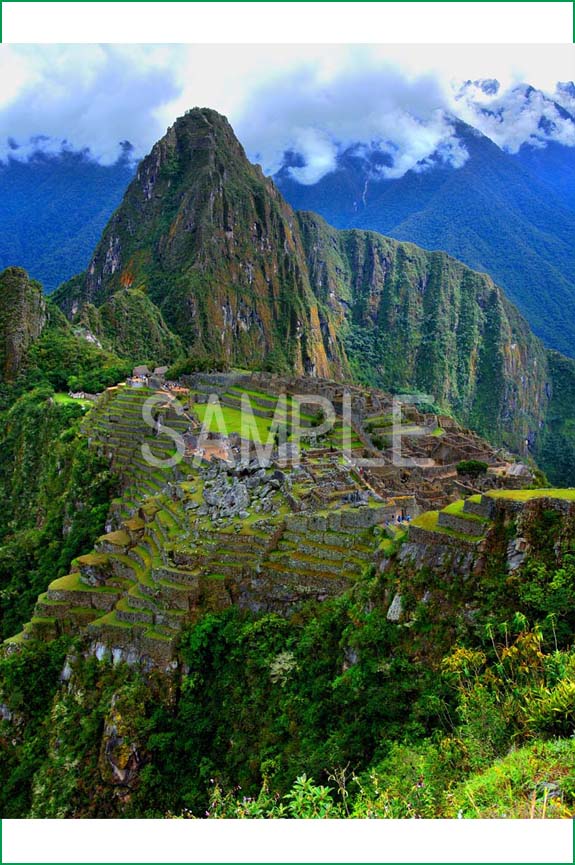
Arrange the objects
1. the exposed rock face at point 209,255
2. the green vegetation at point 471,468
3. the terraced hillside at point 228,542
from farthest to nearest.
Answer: the exposed rock face at point 209,255
the green vegetation at point 471,468
the terraced hillside at point 228,542

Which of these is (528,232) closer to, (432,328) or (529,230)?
(529,230)

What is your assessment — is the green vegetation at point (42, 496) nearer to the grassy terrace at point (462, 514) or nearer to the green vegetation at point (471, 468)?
the green vegetation at point (471, 468)

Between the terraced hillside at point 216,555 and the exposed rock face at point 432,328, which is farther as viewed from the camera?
the exposed rock face at point 432,328

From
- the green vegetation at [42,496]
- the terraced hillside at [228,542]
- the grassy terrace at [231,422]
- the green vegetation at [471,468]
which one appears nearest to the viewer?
the terraced hillside at [228,542]

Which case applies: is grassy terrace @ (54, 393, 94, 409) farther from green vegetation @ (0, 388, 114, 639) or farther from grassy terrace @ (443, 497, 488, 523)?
grassy terrace @ (443, 497, 488, 523)

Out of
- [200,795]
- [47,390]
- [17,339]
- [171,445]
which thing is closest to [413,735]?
[200,795]

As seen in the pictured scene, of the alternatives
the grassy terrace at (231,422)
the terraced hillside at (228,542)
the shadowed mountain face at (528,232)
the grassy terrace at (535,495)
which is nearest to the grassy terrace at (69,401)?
the grassy terrace at (231,422)
